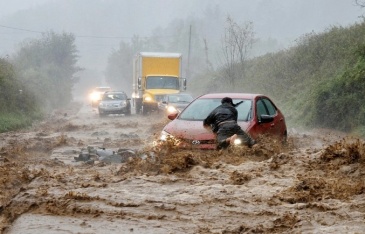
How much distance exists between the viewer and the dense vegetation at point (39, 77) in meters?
31.2

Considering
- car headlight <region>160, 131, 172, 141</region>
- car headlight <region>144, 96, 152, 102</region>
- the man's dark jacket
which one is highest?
car headlight <region>144, 96, 152, 102</region>

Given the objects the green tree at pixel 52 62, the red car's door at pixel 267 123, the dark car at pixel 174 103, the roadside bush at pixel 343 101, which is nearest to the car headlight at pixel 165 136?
the red car's door at pixel 267 123

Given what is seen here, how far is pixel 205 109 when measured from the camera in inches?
468

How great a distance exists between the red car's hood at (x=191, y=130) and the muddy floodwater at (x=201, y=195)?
386 mm

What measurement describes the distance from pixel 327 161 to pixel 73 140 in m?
10.9

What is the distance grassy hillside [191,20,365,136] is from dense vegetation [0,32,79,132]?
12993mm

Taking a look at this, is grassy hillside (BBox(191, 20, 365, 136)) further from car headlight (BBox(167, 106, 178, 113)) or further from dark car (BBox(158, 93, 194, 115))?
car headlight (BBox(167, 106, 178, 113))

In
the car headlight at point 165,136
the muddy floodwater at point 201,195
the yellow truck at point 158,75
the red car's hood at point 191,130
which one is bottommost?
the muddy floodwater at point 201,195

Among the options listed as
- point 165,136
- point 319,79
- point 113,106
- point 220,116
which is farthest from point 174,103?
point 220,116

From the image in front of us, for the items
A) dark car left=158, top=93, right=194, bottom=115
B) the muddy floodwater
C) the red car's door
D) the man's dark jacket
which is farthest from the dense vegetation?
the muddy floodwater

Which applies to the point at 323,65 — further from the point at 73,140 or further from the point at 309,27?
the point at 309,27

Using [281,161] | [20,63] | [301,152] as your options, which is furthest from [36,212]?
[20,63]

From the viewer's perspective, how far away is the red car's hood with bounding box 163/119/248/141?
10414mm

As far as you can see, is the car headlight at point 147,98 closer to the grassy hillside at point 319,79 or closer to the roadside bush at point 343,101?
the grassy hillside at point 319,79
